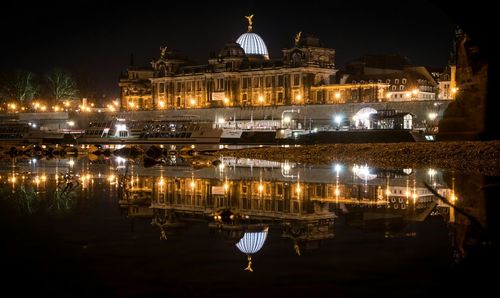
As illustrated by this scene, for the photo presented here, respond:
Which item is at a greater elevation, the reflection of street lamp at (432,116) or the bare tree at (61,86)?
the bare tree at (61,86)

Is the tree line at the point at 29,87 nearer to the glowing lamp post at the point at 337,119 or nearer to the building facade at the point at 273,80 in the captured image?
the building facade at the point at 273,80

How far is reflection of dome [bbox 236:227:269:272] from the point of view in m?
10.1

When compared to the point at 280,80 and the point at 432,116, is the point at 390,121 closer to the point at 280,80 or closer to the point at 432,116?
the point at 432,116

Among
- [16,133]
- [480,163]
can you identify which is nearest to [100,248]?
[480,163]

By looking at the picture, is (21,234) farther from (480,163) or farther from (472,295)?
(480,163)

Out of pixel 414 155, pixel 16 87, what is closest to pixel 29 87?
pixel 16 87

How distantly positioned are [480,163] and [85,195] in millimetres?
14453

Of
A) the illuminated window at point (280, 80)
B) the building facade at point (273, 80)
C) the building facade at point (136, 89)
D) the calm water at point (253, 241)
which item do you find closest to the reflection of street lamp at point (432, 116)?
the building facade at point (273, 80)

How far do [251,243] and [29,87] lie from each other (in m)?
184

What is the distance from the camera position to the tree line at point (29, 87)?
599ft

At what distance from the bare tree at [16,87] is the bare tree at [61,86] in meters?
6.15

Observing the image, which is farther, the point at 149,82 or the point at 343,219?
the point at 149,82

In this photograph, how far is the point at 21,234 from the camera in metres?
11.9

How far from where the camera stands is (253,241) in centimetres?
1100
